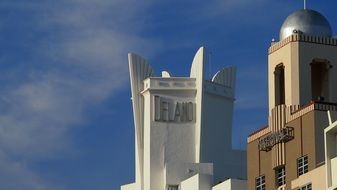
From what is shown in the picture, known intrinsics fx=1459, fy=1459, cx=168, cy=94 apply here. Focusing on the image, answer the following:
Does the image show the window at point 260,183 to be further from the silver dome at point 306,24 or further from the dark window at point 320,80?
the silver dome at point 306,24

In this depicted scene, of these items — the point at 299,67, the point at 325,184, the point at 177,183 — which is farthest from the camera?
the point at 177,183

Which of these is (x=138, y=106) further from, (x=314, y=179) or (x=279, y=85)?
(x=314, y=179)

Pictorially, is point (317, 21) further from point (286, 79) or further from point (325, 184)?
point (325, 184)

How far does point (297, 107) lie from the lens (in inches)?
3066

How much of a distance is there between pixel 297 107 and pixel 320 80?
12.4ft

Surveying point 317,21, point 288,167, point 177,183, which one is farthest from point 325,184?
point 177,183

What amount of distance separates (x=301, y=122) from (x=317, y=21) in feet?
22.4

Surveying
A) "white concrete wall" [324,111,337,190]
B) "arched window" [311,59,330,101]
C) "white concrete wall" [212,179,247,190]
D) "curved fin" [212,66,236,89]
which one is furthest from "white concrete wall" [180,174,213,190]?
"white concrete wall" [324,111,337,190]

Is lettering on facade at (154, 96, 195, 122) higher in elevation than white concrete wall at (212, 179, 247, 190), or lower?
higher

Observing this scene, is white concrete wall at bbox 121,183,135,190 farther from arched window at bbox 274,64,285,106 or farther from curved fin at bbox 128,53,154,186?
arched window at bbox 274,64,285,106

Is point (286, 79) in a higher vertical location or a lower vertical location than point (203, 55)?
lower

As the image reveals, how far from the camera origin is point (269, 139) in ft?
260

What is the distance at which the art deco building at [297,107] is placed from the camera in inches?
2980

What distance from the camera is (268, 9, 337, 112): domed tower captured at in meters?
78.9
